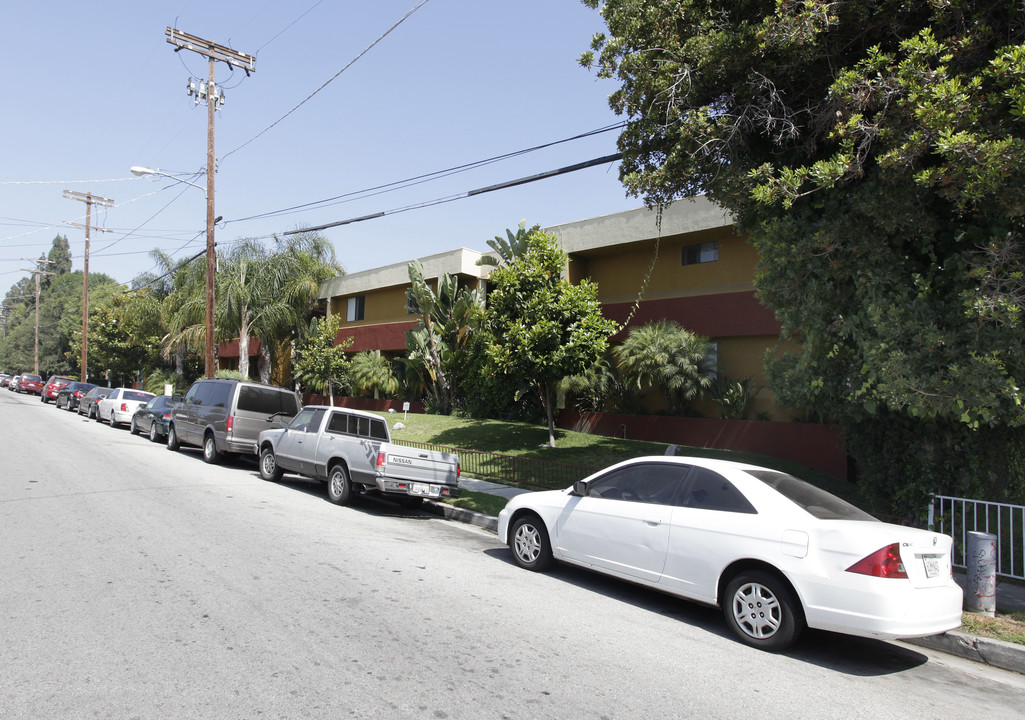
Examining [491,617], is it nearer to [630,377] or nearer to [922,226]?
[922,226]

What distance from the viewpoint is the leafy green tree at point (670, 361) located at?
17578 mm

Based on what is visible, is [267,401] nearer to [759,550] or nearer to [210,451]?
[210,451]

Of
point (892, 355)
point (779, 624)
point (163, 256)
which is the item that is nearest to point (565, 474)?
point (892, 355)

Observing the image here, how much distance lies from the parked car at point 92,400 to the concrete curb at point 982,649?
100 feet

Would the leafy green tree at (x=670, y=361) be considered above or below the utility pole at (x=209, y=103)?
below

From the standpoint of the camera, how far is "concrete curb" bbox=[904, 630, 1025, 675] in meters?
5.76

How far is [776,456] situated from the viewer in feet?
53.0

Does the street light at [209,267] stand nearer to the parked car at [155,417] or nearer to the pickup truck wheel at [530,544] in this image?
the parked car at [155,417]

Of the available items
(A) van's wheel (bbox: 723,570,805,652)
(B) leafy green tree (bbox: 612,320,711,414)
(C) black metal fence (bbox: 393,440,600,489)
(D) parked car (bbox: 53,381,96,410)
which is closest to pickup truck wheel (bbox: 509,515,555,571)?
(A) van's wheel (bbox: 723,570,805,652)

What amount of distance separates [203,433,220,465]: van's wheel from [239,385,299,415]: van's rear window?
1298mm

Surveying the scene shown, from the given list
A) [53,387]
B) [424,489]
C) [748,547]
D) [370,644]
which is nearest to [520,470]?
[424,489]

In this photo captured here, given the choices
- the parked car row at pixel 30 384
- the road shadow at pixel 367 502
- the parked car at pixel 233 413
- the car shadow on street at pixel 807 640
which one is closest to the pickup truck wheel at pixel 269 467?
the road shadow at pixel 367 502

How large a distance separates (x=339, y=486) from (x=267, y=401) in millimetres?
5182

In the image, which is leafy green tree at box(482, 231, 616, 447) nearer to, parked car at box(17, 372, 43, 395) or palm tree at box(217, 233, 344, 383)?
palm tree at box(217, 233, 344, 383)
